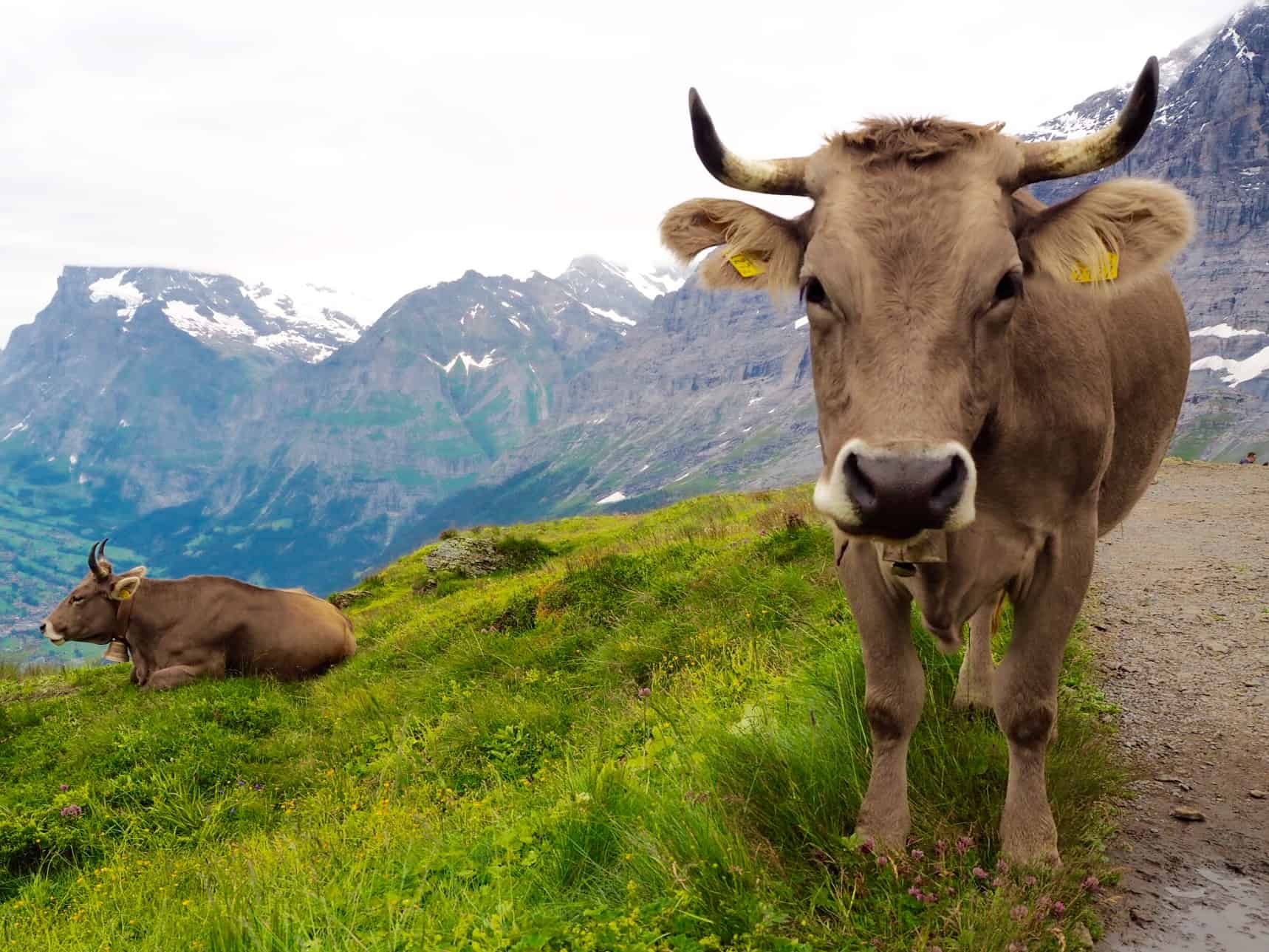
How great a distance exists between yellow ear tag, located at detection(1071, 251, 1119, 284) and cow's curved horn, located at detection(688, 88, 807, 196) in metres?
1.31

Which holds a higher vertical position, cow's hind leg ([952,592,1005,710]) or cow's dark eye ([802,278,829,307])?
cow's dark eye ([802,278,829,307])

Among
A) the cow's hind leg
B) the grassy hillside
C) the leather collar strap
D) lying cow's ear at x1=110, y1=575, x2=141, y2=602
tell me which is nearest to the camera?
the grassy hillside

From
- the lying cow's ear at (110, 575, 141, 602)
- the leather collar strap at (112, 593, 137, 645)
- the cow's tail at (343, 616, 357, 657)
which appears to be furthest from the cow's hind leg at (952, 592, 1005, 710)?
the lying cow's ear at (110, 575, 141, 602)

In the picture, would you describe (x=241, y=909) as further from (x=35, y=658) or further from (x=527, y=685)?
(x=35, y=658)

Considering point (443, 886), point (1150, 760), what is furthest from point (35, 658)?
point (1150, 760)

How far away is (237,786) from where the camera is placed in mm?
7969

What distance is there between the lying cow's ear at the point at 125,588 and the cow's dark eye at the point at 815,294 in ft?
47.6

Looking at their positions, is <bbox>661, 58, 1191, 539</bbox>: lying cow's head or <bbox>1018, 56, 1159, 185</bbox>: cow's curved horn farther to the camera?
<bbox>1018, 56, 1159, 185</bbox>: cow's curved horn

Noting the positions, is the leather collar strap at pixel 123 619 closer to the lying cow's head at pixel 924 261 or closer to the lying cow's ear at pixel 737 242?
the lying cow's ear at pixel 737 242

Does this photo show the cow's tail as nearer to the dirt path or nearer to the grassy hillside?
the grassy hillside

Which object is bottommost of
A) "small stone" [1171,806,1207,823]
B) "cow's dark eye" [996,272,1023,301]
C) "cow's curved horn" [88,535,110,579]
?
"cow's curved horn" [88,535,110,579]

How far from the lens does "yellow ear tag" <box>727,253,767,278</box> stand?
4062mm

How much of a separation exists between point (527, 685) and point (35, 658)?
2790cm

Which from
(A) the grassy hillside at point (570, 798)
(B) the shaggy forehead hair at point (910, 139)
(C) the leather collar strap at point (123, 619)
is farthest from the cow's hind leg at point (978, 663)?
(C) the leather collar strap at point (123, 619)
